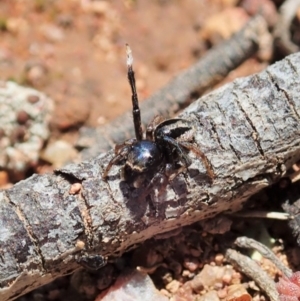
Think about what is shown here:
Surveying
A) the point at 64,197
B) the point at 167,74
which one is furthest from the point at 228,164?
the point at 167,74

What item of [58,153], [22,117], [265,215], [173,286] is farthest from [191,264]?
[22,117]

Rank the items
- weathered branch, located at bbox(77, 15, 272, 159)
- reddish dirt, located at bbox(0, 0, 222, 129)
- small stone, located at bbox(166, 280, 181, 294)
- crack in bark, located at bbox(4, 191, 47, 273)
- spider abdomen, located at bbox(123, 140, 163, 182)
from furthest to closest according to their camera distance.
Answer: reddish dirt, located at bbox(0, 0, 222, 129)
weathered branch, located at bbox(77, 15, 272, 159)
small stone, located at bbox(166, 280, 181, 294)
spider abdomen, located at bbox(123, 140, 163, 182)
crack in bark, located at bbox(4, 191, 47, 273)

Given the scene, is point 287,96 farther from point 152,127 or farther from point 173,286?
point 173,286

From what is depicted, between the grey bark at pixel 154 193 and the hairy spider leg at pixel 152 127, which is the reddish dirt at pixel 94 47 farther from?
the grey bark at pixel 154 193

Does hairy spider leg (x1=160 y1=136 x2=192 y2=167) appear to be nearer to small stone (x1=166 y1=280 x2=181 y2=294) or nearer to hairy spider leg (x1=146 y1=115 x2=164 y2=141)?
hairy spider leg (x1=146 y1=115 x2=164 y2=141)

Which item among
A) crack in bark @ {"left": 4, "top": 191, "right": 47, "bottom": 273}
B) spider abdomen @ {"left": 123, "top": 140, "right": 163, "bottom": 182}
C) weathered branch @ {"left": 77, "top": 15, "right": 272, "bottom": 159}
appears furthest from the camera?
weathered branch @ {"left": 77, "top": 15, "right": 272, "bottom": 159}

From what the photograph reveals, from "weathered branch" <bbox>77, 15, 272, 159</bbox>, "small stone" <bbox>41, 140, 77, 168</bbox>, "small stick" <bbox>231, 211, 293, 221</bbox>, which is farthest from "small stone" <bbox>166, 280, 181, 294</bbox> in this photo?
"small stone" <bbox>41, 140, 77, 168</bbox>

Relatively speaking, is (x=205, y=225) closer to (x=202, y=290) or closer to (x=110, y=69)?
(x=202, y=290)
